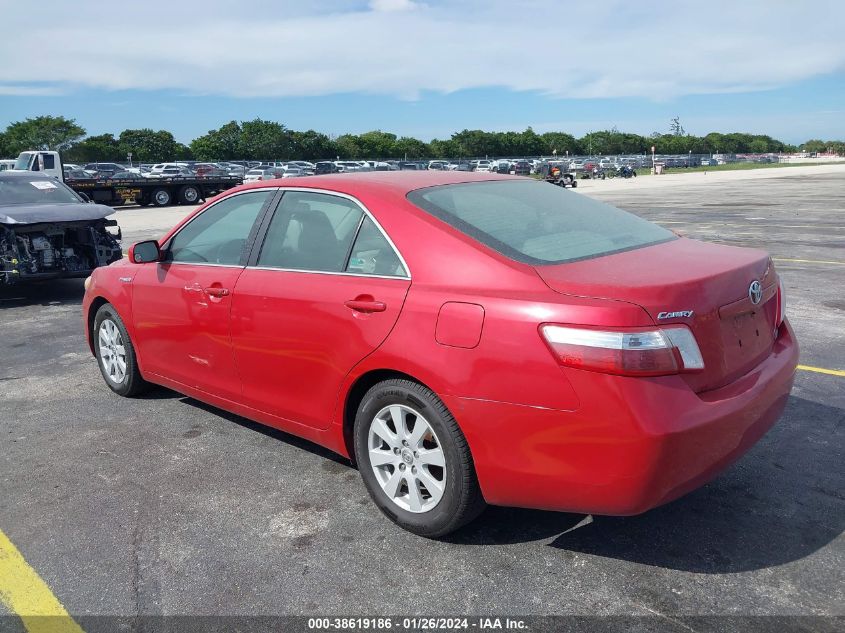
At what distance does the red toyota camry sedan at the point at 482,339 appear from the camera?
105 inches

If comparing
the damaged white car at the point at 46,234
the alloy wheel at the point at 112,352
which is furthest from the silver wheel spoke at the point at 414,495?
the damaged white car at the point at 46,234

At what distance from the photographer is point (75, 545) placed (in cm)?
329

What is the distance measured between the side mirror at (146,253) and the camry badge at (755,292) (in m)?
3.39

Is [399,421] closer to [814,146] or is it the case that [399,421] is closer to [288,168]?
[288,168]

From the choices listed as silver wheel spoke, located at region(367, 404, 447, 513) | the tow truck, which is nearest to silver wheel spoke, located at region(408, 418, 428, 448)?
silver wheel spoke, located at region(367, 404, 447, 513)

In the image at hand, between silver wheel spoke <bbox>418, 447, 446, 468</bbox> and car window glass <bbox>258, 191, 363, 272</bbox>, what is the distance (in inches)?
39.1

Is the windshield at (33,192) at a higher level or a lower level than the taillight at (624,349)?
higher

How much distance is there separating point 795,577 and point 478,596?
4.09 ft

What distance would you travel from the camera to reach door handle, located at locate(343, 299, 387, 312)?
3256 millimetres

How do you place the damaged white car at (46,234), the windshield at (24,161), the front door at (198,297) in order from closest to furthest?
the front door at (198,297)
the damaged white car at (46,234)
the windshield at (24,161)

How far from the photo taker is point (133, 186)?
96.0 ft

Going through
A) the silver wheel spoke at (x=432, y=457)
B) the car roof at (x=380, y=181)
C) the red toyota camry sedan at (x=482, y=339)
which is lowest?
the silver wheel spoke at (x=432, y=457)

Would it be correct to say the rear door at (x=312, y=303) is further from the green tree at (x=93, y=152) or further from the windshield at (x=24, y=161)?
the green tree at (x=93, y=152)

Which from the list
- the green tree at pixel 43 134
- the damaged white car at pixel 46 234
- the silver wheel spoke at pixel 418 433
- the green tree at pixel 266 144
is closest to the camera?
the silver wheel spoke at pixel 418 433
